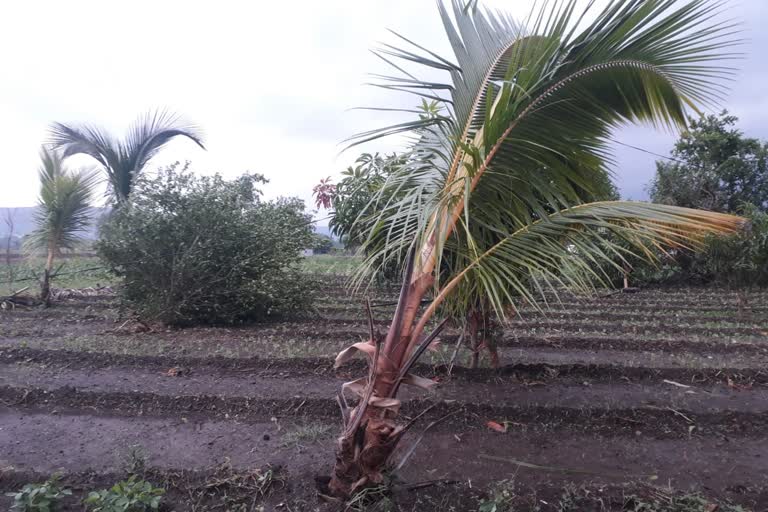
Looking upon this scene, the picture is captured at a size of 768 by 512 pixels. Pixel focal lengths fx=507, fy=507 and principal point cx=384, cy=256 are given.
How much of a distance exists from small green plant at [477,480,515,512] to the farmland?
3 centimetres

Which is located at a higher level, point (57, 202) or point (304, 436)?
point (57, 202)

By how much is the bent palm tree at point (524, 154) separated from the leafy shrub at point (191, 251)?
5.13 m

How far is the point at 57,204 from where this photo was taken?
1002 cm

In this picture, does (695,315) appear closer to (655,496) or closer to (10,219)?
(655,496)

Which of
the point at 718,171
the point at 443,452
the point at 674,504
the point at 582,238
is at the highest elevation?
the point at 718,171

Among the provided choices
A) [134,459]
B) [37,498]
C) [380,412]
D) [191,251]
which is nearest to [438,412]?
[380,412]

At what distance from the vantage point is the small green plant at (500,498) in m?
2.73

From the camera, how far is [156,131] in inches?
384

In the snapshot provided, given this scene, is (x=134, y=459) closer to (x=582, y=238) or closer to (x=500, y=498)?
(x=500, y=498)

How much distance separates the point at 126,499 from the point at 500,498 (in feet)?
6.55

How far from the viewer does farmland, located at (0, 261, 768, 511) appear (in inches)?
121

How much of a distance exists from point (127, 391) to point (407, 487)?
2.89 meters

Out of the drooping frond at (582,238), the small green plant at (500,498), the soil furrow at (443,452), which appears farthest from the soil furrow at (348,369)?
the drooping frond at (582,238)

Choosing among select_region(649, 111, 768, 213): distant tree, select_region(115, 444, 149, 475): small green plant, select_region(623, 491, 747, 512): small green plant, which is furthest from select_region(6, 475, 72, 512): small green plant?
select_region(649, 111, 768, 213): distant tree
